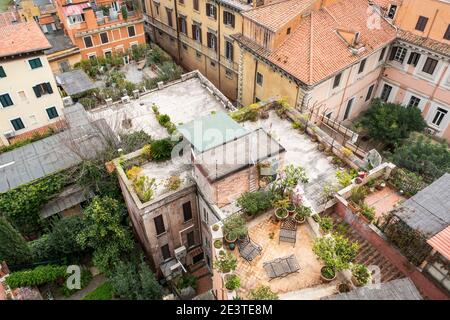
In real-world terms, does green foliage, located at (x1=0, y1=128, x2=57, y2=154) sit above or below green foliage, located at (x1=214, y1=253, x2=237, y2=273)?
below

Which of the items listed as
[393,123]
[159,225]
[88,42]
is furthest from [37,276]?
[393,123]

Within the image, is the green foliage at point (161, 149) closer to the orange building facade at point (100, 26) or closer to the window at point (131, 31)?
the orange building facade at point (100, 26)

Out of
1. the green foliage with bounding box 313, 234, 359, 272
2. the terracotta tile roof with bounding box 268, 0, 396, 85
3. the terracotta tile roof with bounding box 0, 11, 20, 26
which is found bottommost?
the terracotta tile roof with bounding box 0, 11, 20, 26

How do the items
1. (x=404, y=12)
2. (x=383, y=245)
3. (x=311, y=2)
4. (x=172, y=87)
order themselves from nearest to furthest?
(x=383, y=245), (x=311, y=2), (x=404, y=12), (x=172, y=87)

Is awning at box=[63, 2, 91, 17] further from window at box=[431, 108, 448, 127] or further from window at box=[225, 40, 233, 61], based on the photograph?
window at box=[431, 108, 448, 127]

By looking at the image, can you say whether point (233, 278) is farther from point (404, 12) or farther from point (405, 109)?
point (404, 12)

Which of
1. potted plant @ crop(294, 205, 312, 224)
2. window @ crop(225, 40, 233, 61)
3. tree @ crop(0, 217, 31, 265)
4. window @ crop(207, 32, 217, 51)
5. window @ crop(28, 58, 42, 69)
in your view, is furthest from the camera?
window @ crop(207, 32, 217, 51)

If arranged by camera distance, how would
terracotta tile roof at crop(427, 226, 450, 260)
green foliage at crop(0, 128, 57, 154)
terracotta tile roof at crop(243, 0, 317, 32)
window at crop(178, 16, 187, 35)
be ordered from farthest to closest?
window at crop(178, 16, 187, 35) → green foliage at crop(0, 128, 57, 154) → terracotta tile roof at crop(243, 0, 317, 32) → terracotta tile roof at crop(427, 226, 450, 260)

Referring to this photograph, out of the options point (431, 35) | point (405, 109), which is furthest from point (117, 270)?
point (431, 35)

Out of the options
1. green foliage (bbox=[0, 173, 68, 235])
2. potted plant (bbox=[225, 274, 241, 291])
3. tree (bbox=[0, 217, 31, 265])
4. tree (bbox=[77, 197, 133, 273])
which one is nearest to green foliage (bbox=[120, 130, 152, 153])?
tree (bbox=[77, 197, 133, 273])
